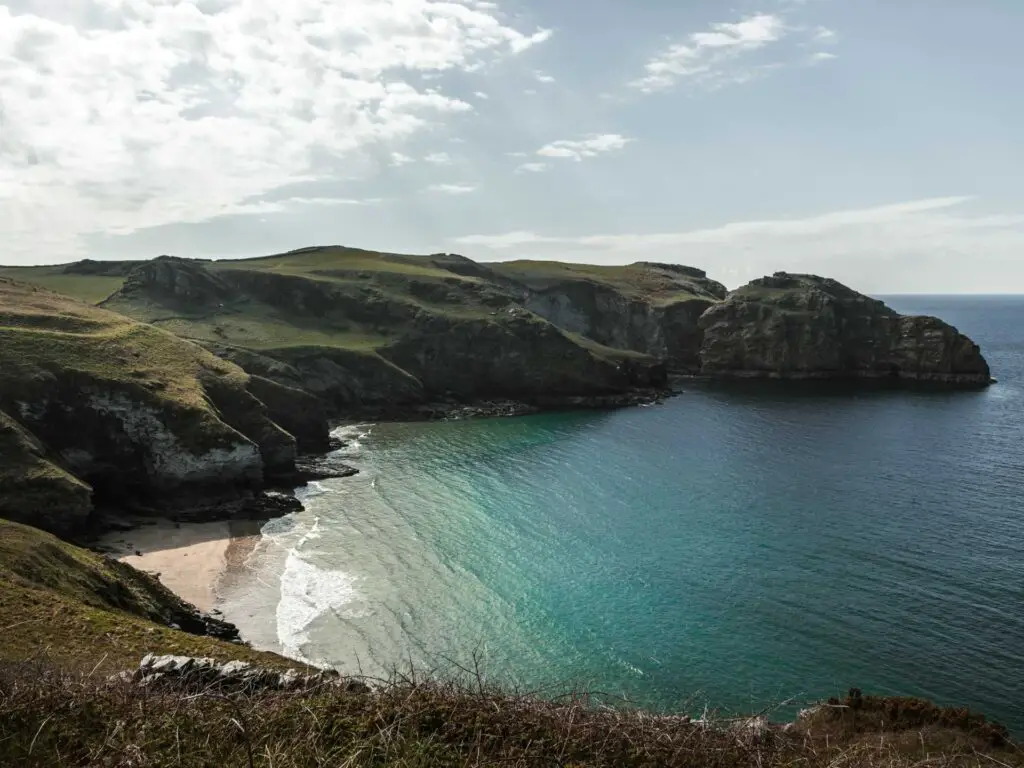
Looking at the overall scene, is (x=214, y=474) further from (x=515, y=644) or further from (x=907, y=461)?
(x=907, y=461)

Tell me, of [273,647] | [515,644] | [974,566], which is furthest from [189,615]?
[974,566]

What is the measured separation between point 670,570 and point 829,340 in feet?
377

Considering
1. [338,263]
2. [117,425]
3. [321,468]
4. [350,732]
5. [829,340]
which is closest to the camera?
[350,732]

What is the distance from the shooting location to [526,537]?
56094 millimetres

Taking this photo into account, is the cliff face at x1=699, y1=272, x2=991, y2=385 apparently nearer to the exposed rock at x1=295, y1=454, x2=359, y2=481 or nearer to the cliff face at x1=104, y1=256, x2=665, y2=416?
the cliff face at x1=104, y1=256, x2=665, y2=416

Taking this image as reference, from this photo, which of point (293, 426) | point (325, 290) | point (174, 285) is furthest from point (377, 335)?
point (293, 426)

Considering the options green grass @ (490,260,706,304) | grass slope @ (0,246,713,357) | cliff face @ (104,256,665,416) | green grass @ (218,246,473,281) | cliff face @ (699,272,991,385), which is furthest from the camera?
green grass @ (490,260,706,304)

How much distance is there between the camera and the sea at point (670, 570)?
3506 centimetres

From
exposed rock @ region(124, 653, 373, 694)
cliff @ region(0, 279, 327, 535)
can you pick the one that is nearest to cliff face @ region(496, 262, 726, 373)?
cliff @ region(0, 279, 327, 535)

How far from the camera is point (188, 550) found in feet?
172

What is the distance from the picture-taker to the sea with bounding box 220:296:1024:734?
35.1 meters

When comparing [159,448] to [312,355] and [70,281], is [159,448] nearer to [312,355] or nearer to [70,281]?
[312,355]

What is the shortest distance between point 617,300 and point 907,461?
101 meters

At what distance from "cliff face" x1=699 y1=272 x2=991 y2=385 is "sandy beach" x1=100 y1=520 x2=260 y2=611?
391ft
